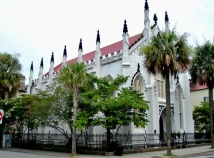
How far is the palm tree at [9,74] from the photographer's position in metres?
33.4

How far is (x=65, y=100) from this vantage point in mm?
26984

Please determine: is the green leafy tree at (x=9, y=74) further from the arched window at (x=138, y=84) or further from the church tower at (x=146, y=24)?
the church tower at (x=146, y=24)

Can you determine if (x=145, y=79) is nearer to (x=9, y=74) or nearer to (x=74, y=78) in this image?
(x=74, y=78)

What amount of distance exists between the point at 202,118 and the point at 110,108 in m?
23.3

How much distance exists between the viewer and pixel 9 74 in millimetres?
33719

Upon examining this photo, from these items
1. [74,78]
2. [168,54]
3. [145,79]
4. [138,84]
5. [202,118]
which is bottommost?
[202,118]

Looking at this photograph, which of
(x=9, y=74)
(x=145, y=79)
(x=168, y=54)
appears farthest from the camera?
(x=9, y=74)

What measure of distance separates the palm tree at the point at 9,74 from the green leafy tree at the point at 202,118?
26.5 m

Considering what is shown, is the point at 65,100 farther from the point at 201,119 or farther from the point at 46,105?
the point at 201,119

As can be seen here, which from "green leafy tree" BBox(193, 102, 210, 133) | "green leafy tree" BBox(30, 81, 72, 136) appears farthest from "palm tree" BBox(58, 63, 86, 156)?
"green leafy tree" BBox(193, 102, 210, 133)

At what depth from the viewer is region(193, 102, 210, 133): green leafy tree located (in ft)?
131

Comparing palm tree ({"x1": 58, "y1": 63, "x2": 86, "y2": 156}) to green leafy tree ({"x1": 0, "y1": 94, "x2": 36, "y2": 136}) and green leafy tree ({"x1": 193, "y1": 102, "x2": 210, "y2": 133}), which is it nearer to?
green leafy tree ({"x1": 0, "y1": 94, "x2": 36, "y2": 136})

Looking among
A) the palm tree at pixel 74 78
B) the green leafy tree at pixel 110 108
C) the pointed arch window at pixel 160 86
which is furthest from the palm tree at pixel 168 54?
the pointed arch window at pixel 160 86

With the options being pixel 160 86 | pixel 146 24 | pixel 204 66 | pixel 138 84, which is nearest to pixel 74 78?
pixel 138 84
